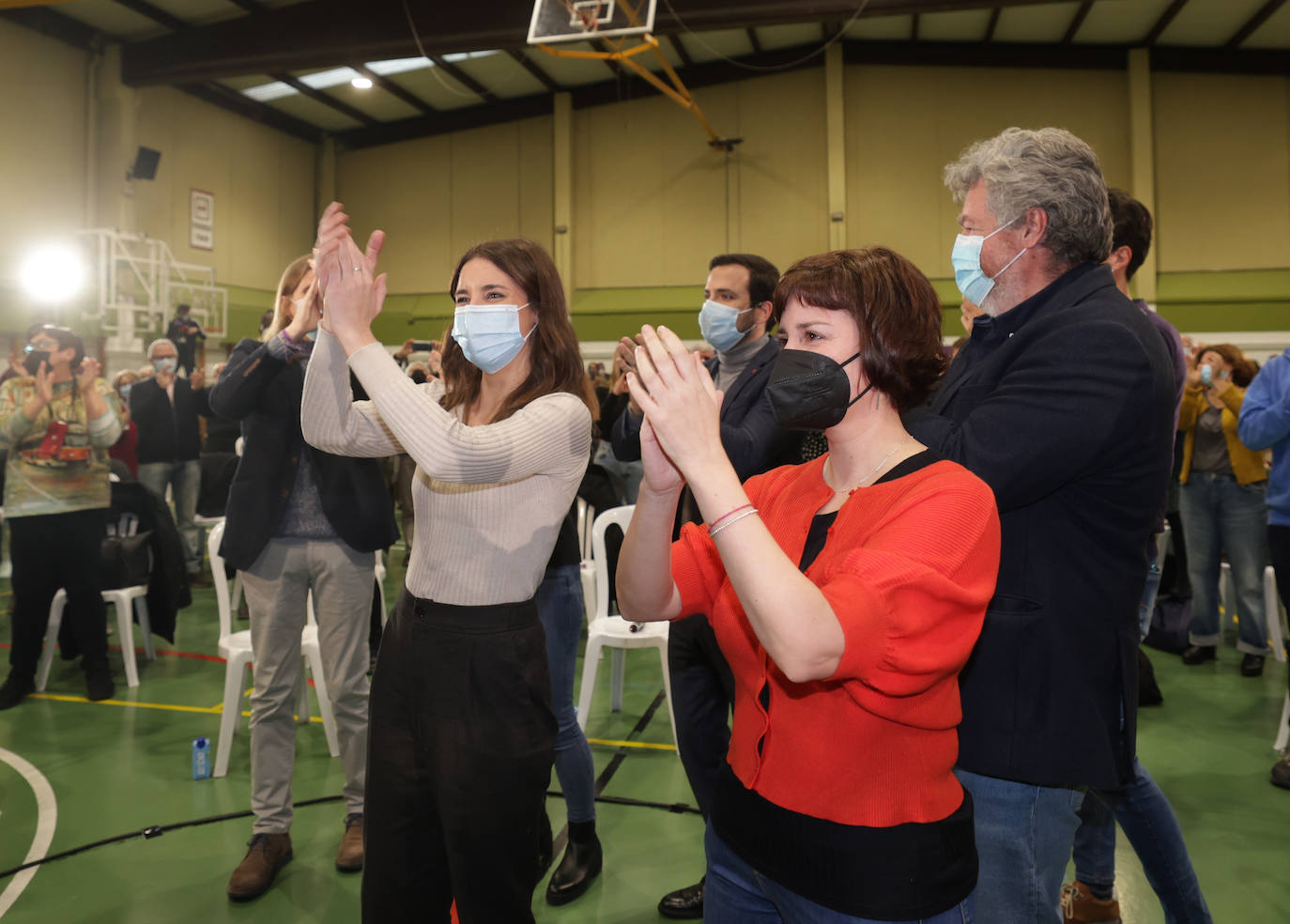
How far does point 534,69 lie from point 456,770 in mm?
13402

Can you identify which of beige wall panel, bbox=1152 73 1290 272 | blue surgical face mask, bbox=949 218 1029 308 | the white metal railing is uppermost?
beige wall panel, bbox=1152 73 1290 272

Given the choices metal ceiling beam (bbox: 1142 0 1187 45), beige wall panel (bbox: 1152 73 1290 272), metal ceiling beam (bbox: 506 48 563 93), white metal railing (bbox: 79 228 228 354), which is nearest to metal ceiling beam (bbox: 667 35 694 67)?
metal ceiling beam (bbox: 506 48 563 93)

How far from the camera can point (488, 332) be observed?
1798 mm

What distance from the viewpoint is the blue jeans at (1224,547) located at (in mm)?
4434

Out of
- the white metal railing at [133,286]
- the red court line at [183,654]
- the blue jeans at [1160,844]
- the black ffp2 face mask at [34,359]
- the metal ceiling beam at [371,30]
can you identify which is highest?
the metal ceiling beam at [371,30]

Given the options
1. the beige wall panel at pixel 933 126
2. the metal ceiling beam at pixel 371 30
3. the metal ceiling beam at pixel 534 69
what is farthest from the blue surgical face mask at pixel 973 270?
the metal ceiling beam at pixel 534 69

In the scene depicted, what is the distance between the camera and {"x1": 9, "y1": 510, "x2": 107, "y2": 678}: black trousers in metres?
4.16

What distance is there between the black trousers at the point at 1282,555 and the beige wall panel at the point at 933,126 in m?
9.74

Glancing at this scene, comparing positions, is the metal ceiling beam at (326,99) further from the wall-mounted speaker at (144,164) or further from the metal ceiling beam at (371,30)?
the wall-mounted speaker at (144,164)

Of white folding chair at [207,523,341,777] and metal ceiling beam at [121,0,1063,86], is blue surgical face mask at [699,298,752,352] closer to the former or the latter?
white folding chair at [207,523,341,777]

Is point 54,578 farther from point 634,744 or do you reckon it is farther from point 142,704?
point 634,744

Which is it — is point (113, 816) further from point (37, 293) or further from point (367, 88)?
point (367, 88)

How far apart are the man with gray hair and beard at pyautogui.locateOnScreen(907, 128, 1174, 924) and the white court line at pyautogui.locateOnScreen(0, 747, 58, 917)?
2.62 meters

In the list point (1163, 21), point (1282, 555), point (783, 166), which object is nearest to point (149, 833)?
point (1282, 555)
